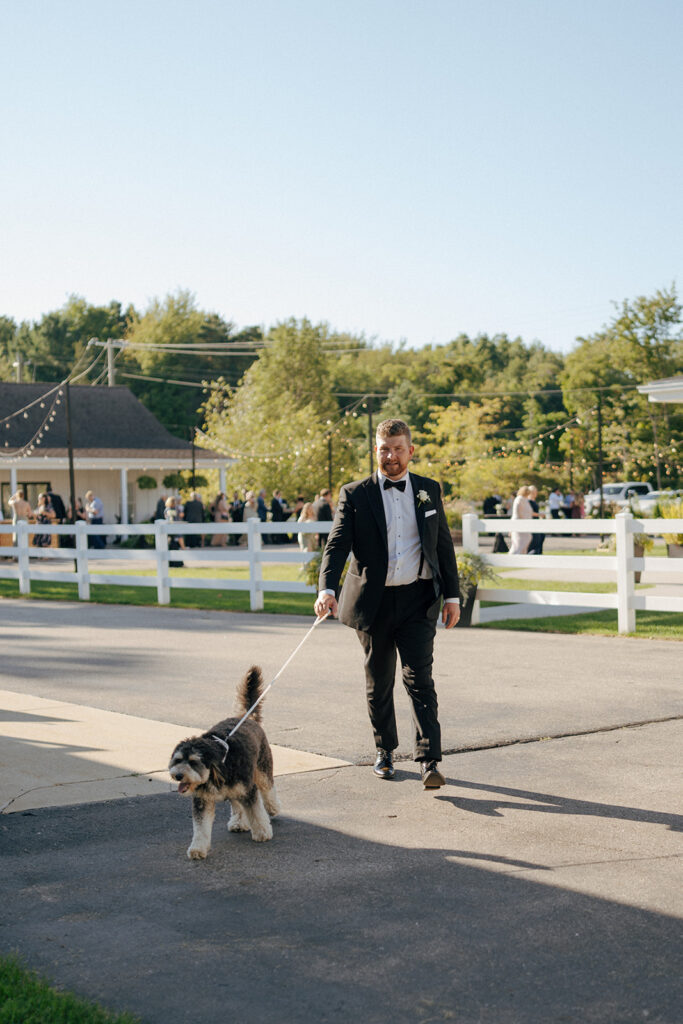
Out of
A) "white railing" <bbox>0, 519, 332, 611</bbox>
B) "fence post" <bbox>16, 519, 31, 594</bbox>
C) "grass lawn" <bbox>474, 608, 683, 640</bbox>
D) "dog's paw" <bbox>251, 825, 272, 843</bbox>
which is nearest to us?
"dog's paw" <bbox>251, 825, 272, 843</bbox>

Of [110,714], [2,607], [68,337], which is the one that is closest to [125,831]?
[110,714]

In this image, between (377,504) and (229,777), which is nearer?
(229,777)

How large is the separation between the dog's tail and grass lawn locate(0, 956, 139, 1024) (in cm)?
214

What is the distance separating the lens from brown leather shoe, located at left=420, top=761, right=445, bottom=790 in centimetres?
623

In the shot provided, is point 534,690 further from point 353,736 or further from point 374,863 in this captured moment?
point 374,863

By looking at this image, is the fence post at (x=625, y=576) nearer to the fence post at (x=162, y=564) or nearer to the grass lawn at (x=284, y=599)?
the grass lawn at (x=284, y=599)

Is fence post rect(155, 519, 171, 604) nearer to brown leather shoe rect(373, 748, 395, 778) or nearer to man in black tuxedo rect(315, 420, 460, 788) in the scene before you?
brown leather shoe rect(373, 748, 395, 778)

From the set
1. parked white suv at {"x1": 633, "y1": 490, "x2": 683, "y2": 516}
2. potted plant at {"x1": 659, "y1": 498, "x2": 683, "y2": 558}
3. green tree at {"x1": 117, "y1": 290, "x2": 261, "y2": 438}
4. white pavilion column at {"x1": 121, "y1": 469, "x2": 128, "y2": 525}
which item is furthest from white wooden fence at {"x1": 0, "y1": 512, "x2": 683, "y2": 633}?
green tree at {"x1": 117, "y1": 290, "x2": 261, "y2": 438}

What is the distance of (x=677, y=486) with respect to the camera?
58.8 meters

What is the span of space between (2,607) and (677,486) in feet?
151

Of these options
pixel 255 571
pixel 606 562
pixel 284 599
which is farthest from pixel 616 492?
pixel 606 562

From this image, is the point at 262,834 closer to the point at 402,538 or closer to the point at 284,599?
the point at 402,538

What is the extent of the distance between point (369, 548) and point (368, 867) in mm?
1921

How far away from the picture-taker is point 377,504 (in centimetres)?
645
